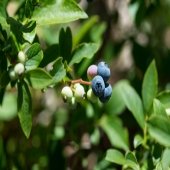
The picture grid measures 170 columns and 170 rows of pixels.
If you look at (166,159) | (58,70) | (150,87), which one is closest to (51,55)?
(58,70)

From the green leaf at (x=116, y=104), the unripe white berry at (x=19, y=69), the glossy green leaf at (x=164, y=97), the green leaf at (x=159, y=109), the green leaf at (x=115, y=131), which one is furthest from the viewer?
the green leaf at (x=116, y=104)

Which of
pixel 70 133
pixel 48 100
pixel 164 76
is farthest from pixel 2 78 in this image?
pixel 48 100

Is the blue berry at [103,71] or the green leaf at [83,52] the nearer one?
the blue berry at [103,71]

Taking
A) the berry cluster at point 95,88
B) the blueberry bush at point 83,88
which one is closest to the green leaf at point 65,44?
the blueberry bush at point 83,88

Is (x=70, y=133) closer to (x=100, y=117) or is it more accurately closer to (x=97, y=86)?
(x=100, y=117)

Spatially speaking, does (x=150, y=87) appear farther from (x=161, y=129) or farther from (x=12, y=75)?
(x=12, y=75)

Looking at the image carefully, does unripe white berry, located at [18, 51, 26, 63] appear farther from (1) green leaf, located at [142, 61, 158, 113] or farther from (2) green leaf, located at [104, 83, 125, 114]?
(2) green leaf, located at [104, 83, 125, 114]

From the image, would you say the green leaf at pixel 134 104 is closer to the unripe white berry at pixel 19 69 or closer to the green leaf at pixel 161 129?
the green leaf at pixel 161 129
